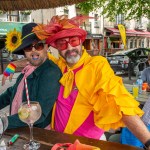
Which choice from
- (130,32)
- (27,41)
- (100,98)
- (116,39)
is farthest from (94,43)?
(100,98)

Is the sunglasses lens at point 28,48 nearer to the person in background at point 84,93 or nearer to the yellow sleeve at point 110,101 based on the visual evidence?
the person in background at point 84,93

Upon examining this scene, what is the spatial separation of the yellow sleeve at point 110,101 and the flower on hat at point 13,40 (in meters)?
0.63

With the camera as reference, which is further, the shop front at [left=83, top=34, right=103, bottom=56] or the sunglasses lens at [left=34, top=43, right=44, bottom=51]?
the shop front at [left=83, top=34, right=103, bottom=56]

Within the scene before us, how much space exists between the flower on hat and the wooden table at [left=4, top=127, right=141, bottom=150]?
1.97 feet

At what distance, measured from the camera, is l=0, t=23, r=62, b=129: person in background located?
190cm

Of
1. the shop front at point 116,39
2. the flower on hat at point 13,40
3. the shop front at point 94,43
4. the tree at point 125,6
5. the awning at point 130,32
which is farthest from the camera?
the awning at point 130,32

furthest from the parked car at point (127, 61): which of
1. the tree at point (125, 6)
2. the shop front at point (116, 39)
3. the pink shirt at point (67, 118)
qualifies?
the shop front at point (116, 39)

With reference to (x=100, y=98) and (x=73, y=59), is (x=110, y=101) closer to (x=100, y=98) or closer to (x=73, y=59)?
(x=100, y=98)

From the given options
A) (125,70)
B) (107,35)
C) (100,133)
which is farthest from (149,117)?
(107,35)

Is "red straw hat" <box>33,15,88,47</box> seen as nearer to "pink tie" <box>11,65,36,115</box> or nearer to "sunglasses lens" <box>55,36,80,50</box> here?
"sunglasses lens" <box>55,36,80,50</box>

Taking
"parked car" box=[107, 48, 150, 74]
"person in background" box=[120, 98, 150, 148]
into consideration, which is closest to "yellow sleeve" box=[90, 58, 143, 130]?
"person in background" box=[120, 98, 150, 148]

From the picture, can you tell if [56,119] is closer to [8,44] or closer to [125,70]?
[8,44]

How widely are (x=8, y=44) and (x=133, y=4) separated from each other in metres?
10.2

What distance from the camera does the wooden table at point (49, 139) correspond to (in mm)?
1542
